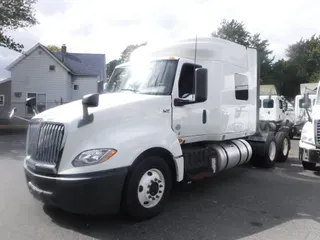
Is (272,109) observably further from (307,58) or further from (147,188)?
(307,58)

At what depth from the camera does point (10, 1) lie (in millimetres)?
20844

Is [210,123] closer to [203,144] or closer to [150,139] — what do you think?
[203,144]

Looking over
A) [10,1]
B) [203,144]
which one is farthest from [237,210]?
[10,1]

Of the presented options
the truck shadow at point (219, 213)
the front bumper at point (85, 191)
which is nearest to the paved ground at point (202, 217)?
the truck shadow at point (219, 213)

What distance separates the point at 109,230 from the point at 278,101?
17099 mm

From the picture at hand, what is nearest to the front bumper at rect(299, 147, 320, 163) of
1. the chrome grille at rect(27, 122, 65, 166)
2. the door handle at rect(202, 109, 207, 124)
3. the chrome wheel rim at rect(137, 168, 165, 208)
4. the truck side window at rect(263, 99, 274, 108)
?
the door handle at rect(202, 109, 207, 124)

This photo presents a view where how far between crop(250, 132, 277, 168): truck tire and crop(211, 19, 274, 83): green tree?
134 ft

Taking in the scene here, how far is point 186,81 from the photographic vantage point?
534 cm

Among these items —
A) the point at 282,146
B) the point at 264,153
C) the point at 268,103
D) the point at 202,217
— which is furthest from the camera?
the point at 268,103

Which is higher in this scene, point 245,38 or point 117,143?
point 245,38

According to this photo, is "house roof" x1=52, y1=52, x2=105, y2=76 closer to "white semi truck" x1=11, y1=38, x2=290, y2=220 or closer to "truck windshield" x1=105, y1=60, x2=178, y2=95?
"white semi truck" x1=11, y1=38, x2=290, y2=220

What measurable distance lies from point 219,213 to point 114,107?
241 centimetres

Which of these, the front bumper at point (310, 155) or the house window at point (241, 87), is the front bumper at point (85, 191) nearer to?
the house window at point (241, 87)

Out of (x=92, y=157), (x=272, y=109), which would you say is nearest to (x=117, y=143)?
(x=92, y=157)
